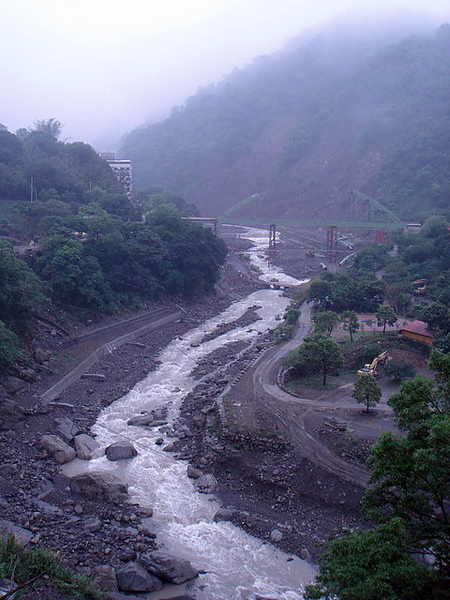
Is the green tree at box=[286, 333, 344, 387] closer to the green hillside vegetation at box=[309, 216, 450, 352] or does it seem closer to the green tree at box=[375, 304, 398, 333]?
the green hillside vegetation at box=[309, 216, 450, 352]

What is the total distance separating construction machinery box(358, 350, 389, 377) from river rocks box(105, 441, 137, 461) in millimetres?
8108

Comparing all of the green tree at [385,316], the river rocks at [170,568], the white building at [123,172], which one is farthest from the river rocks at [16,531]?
the white building at [123,172]

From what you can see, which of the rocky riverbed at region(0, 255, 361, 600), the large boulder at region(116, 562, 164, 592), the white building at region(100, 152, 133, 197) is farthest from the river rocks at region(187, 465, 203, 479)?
the white building at region(100, 152, 133, 197)

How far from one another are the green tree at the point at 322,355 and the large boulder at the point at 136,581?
9669 mm

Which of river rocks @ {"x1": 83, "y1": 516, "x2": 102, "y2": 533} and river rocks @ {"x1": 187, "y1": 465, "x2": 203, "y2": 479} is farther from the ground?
river rocks @ {"x1": 187, "y1": 465, "x2": 203, "y2": 479}

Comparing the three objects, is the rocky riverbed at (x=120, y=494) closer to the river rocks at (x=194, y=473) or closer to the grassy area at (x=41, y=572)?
the river rocks at (x=194, y=473)

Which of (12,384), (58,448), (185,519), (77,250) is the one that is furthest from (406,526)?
(77,250)

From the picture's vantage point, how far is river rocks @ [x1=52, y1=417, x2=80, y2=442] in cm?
1608

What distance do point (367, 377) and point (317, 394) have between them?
2.42 metres

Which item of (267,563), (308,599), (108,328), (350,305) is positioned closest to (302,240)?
(350,305)

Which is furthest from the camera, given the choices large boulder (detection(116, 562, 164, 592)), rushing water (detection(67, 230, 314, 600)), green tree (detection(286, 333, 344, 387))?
green tree (detection(286, 333, 344, 387))

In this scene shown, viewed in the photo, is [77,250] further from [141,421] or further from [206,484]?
[206,484]

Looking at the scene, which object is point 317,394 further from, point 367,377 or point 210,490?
point 210,490

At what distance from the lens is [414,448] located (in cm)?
746
